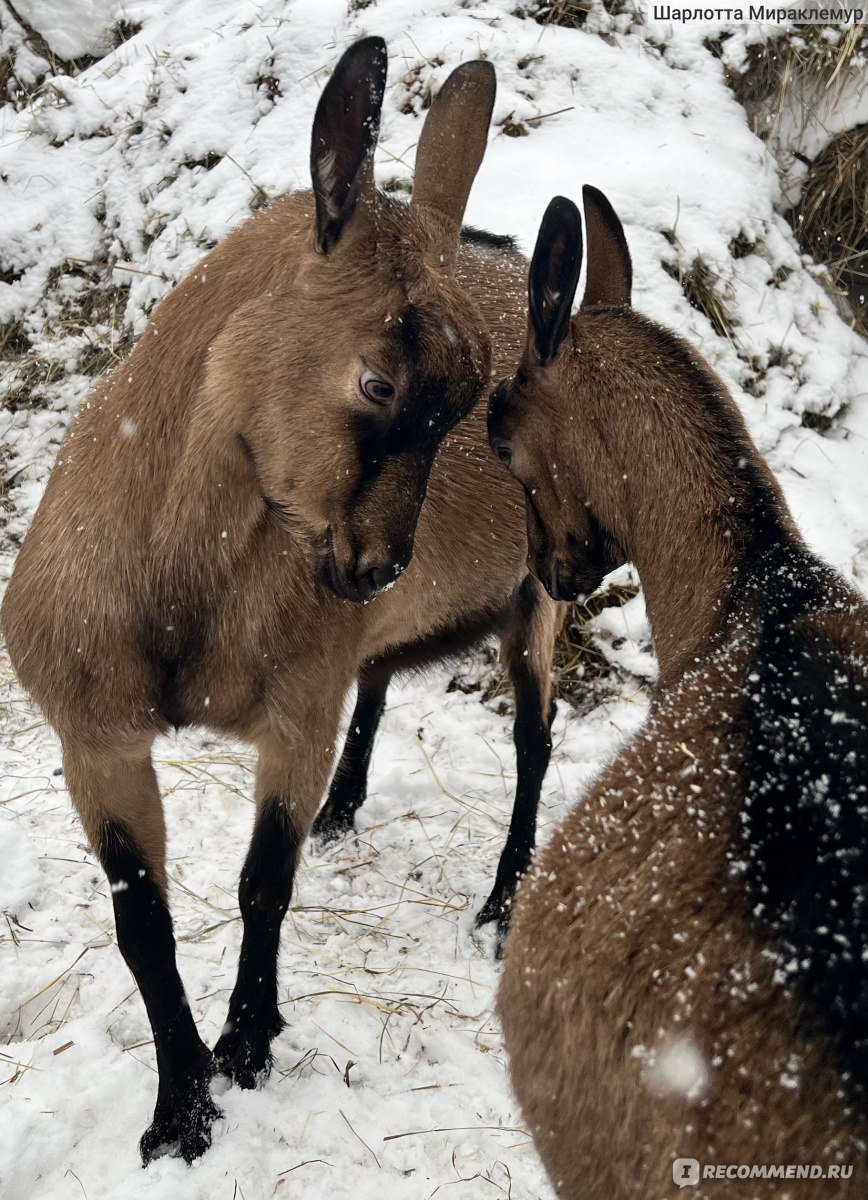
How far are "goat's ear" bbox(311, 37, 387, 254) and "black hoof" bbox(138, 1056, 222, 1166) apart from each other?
2100 millimetres

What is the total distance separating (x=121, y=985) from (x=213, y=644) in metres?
1.21

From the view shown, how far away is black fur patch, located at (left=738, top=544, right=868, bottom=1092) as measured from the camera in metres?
1.44

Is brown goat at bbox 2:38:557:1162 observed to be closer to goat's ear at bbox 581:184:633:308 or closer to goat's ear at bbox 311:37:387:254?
goat's ear at bbox 311:37:387:254

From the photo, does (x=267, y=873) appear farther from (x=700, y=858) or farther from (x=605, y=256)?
(x=605, y=256)

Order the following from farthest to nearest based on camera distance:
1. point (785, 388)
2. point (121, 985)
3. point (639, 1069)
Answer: point (785, 388)
point (121, 985)
point (639, 1069)

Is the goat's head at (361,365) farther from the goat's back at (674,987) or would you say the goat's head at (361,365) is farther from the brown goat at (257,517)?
the goat's back at (674,987)

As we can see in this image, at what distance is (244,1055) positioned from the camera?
2.84 metres

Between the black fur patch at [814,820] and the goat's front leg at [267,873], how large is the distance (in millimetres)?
1270

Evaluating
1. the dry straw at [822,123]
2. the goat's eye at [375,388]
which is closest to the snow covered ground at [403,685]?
the dry straw at [822,123]

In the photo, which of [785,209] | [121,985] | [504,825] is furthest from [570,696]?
[785,209]

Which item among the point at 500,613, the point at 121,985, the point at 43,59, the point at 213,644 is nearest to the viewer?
the point at 213,644

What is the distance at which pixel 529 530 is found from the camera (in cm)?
279

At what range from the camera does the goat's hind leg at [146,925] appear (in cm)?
264

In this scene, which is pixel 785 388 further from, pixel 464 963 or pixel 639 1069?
pixel 639 1069
